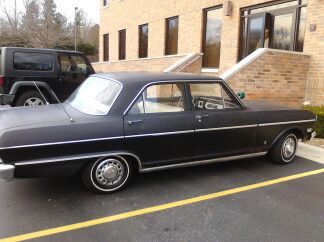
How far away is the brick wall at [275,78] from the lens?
8664mm

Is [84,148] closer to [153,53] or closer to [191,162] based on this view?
[191,162]

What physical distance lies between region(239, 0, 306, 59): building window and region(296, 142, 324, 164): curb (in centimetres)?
461

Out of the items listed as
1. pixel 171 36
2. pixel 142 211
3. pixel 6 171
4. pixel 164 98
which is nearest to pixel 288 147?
pixel 164 98

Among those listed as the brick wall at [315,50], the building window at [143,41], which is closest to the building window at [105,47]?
the building window at [143,41]

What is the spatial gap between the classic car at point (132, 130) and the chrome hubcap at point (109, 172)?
12 mm

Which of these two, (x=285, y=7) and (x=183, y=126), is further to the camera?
(x=285, y=7)

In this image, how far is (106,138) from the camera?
4.06 metres

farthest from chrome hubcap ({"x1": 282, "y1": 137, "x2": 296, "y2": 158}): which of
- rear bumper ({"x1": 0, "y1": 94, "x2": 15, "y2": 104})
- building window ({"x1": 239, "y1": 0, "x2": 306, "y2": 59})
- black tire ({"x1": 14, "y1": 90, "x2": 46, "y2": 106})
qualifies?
rear bumper ({"x1": 0, "y1": 94, "x2": 15, "y2": 104})

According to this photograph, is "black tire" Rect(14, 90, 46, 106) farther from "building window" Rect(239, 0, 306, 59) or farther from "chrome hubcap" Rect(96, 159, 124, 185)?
"building window" Rect(239, 0, 306, 59)

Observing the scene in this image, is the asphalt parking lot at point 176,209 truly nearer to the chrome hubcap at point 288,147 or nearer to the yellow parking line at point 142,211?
the yellow parking line at point 142,211

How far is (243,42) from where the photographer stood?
470 inches

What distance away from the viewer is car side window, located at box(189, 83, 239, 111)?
4934 mm

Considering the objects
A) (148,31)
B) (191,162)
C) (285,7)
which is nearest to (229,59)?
(285,7)

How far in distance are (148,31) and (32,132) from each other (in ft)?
48.3
